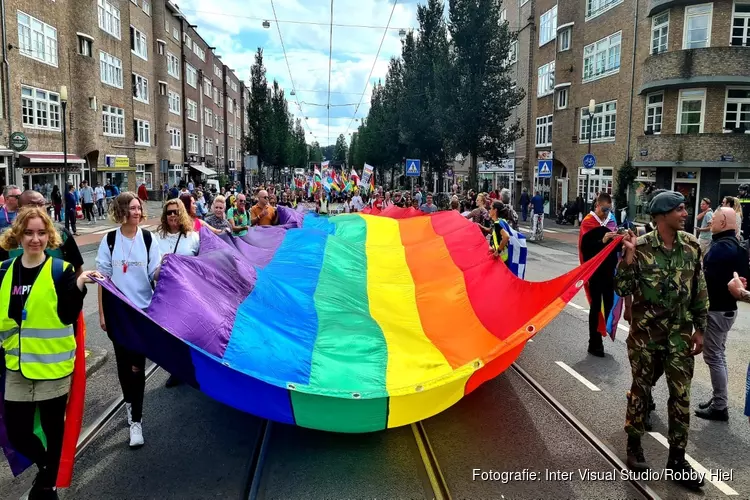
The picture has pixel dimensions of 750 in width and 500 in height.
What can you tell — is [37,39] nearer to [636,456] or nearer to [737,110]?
[737,110]

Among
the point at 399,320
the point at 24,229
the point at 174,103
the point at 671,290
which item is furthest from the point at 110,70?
the point at 671,290

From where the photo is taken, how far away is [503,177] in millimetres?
48906

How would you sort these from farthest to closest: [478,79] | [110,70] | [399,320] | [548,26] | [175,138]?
[175,138] → [548,26] → [110,70] → [478,79] → [399,320]

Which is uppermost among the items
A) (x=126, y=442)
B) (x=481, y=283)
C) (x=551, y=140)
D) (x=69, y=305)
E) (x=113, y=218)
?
(x=551, y=140)

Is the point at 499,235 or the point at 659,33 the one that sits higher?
the point at 659,33

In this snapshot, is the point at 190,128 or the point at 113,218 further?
the point at 190,128

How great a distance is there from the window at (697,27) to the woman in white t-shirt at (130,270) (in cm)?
2581

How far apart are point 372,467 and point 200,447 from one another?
5.08 ft

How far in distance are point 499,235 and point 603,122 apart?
2520 centimetres

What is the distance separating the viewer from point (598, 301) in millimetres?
7879

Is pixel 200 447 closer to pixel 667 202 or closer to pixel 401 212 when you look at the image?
pixel 667 202

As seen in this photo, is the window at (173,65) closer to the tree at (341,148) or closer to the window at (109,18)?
the window at (109,18)

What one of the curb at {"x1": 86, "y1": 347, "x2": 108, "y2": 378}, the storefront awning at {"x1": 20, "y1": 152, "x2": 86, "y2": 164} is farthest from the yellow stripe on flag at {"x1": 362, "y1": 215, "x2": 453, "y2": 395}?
the storefront awning at {"x1": 20, "y1": 152, "x2": 86, "y2": 164}

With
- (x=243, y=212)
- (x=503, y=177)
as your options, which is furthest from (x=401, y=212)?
(x=503, y=177)
